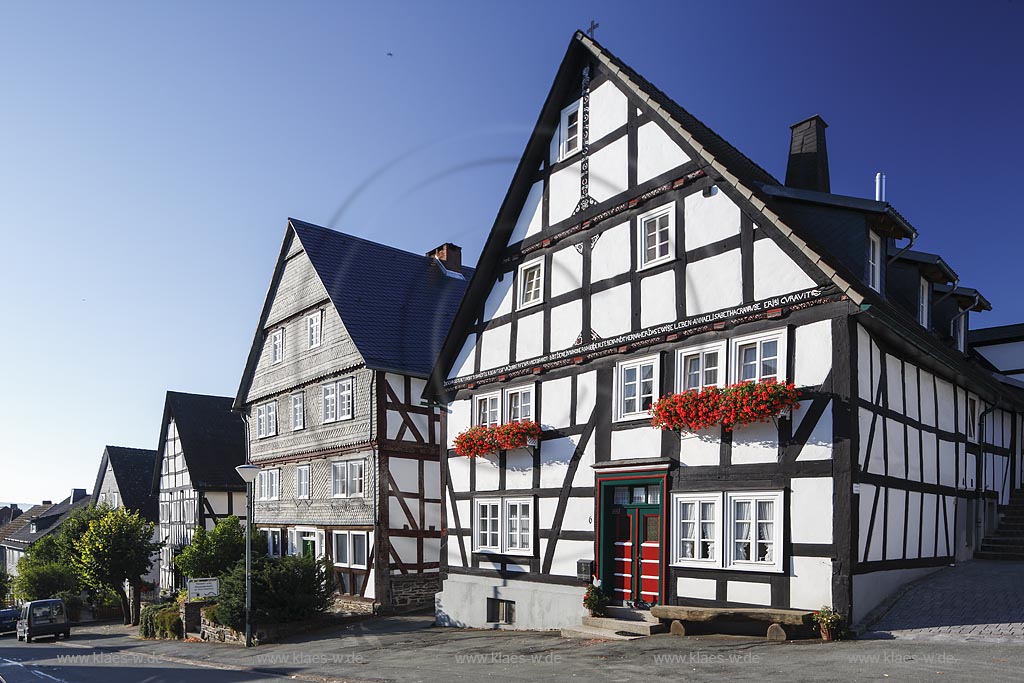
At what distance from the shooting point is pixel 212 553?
30812 millimetres

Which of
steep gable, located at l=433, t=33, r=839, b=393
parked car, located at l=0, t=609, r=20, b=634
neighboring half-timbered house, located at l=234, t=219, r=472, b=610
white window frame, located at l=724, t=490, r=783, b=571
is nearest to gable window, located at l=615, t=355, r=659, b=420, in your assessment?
steep gable, located at l=433, t=33, r=839, b=393

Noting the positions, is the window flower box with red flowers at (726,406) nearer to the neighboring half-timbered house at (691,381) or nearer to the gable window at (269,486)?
the neighboring half-timbered house at (691,381)

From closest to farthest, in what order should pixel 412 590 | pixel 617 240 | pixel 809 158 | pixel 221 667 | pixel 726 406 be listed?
1. pixel 726 406
2. pixel 221 667
3. pixel 617 240
4. pixel 809 158
5. pixel 412 590

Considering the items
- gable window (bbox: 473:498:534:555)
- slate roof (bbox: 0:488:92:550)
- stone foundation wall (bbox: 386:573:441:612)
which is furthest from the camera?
slate roof (bbox: 0:488:92:550)

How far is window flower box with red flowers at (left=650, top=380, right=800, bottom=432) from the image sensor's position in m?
14.6

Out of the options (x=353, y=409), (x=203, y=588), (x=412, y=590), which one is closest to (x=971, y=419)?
(x=412, y=590)

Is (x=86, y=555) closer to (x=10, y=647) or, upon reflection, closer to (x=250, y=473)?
(x=10, y=647)

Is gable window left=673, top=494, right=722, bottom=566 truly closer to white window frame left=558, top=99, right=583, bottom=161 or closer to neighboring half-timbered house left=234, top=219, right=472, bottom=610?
white window frame left=558, top=99, right=583, bottom=161

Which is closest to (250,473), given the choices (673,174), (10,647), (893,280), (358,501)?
(358,501)

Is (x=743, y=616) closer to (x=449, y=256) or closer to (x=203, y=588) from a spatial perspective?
(x=203, y=588)

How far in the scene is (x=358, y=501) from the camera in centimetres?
2800

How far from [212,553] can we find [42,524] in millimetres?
41680

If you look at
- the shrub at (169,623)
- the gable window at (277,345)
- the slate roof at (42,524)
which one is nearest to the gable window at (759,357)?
the shrub at (169,623)

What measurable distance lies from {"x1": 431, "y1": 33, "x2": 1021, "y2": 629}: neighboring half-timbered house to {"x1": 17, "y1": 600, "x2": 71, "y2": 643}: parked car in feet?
64.3
